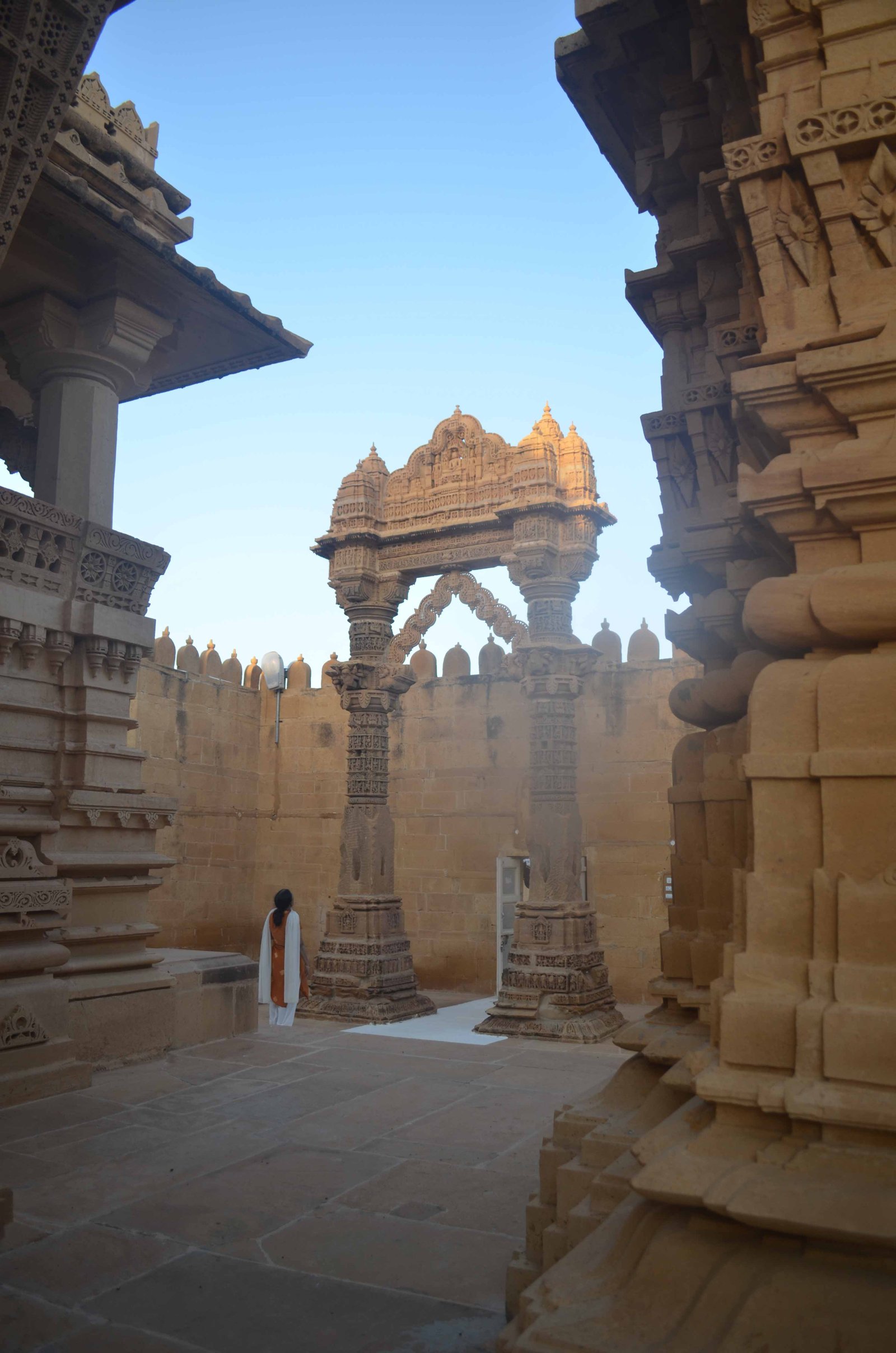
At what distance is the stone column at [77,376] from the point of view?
626 centimetres

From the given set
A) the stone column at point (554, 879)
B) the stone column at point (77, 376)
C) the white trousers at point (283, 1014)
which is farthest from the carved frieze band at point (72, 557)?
the stone column at point (554, 879)

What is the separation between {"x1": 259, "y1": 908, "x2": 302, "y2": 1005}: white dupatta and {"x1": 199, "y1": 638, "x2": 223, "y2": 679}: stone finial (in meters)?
5.66

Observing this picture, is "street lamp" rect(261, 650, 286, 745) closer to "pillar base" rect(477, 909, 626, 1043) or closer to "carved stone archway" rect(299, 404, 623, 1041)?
"carved stone archway" rect(299, 404, 623, 1041)

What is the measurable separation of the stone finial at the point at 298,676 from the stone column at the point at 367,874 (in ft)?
11.4

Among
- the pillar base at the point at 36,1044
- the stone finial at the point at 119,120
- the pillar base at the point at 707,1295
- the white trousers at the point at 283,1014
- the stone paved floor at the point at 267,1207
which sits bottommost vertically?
the white trousers at the point at 283,1014

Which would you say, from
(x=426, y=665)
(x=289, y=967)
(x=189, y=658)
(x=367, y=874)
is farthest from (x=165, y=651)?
(x=289, y=967)

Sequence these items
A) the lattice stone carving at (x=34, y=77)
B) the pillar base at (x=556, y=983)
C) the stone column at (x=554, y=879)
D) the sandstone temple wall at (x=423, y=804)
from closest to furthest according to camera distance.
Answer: the lattice stone carving at (x=34, y=77) < the pillar base at (x=556, y=983) < the stone column at (x=554, y=879) < the sandstone temple wall at (x=423, y=804)

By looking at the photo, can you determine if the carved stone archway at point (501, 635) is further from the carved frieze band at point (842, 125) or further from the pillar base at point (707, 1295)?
the carved frieze band at point (842, 125)

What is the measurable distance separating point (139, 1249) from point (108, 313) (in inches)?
217

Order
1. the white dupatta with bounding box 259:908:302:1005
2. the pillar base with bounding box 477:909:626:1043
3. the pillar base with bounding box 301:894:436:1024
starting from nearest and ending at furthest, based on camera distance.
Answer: the white dupatta with bounding box 259:908:302:1005, the pillar base with bounding box 477:909:626:1043, the pillar base with bounding box 301:894:436:1024

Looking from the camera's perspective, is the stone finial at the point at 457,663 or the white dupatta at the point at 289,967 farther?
the stone finial at the point at 457,663

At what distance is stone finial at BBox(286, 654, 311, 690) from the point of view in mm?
13727

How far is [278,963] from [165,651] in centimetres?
543

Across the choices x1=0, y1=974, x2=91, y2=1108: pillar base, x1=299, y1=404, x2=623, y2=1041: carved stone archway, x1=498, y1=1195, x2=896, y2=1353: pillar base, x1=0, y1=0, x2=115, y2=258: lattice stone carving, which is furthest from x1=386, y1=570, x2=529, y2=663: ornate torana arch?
x1=498, y1=1195, x2=896, y2=1353: pillar base
